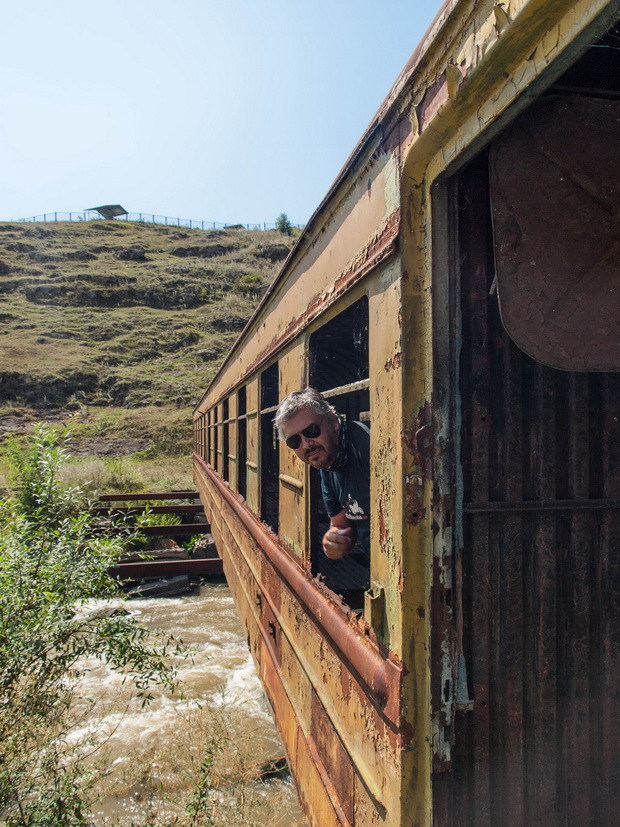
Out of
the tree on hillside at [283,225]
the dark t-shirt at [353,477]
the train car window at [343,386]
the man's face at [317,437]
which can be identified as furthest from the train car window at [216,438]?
the tree on hillside at [283,225]

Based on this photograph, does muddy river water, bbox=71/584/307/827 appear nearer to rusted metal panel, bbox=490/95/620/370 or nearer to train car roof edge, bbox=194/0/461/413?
rusted metal panel, bbox=490/95/620/370

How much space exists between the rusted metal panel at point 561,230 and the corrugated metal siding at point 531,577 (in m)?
0.15

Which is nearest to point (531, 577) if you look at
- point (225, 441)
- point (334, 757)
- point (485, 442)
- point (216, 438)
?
point (485, 442)

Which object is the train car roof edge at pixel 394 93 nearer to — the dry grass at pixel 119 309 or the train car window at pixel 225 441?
the train car window at pixel 225 441

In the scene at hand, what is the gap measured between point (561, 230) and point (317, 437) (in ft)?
3.91

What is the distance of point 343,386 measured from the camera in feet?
7.52

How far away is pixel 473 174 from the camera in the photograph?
1.55m

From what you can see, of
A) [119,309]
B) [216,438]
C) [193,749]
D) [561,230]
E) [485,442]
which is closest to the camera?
[561,230]

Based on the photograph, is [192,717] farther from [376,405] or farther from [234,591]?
[376,405]

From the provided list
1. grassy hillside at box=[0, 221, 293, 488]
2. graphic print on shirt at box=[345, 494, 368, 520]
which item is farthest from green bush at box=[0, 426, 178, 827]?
grassy hillside at box=[0, 221, 293, 488]

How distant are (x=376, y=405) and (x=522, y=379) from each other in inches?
18.5

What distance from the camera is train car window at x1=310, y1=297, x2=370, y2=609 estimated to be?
246cm

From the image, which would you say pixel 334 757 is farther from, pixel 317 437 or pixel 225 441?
pixel 225 441

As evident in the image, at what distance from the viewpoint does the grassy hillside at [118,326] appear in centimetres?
2648
